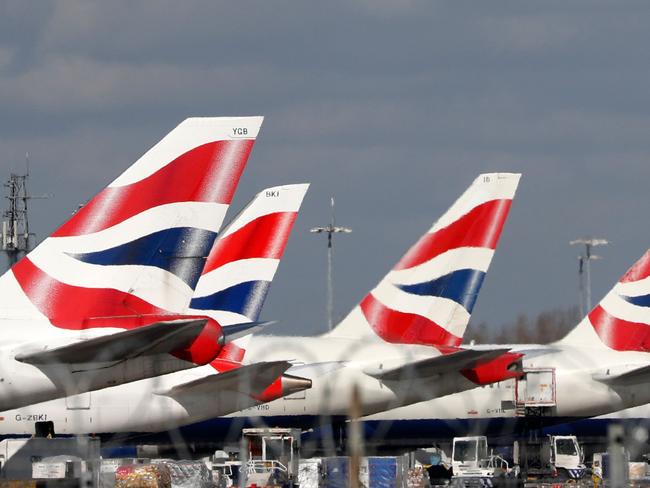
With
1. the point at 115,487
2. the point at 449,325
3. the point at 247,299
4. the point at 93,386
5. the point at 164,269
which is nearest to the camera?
the point at 93,386

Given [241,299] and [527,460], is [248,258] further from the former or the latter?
[527,460]

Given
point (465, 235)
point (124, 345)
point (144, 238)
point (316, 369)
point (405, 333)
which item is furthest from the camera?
point (465, 235)

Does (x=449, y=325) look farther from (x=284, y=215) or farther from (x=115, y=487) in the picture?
(x=115, y=487)

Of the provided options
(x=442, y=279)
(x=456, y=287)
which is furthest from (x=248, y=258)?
(x=456, y=287)

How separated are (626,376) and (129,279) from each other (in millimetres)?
26169

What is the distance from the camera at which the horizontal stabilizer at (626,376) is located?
46.8 m

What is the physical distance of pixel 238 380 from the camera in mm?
34906

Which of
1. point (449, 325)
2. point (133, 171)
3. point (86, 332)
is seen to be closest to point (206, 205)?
point (133, 171)

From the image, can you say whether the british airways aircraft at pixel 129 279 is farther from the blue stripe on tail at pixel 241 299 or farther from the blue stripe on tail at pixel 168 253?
the blue stripe on tail at pixel 241 299

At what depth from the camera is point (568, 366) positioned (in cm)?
5031

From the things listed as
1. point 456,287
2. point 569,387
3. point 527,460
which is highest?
point 456,287

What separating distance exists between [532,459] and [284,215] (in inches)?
568

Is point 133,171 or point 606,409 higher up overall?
point 133,171

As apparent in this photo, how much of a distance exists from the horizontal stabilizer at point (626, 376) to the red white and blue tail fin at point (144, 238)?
23.8m
